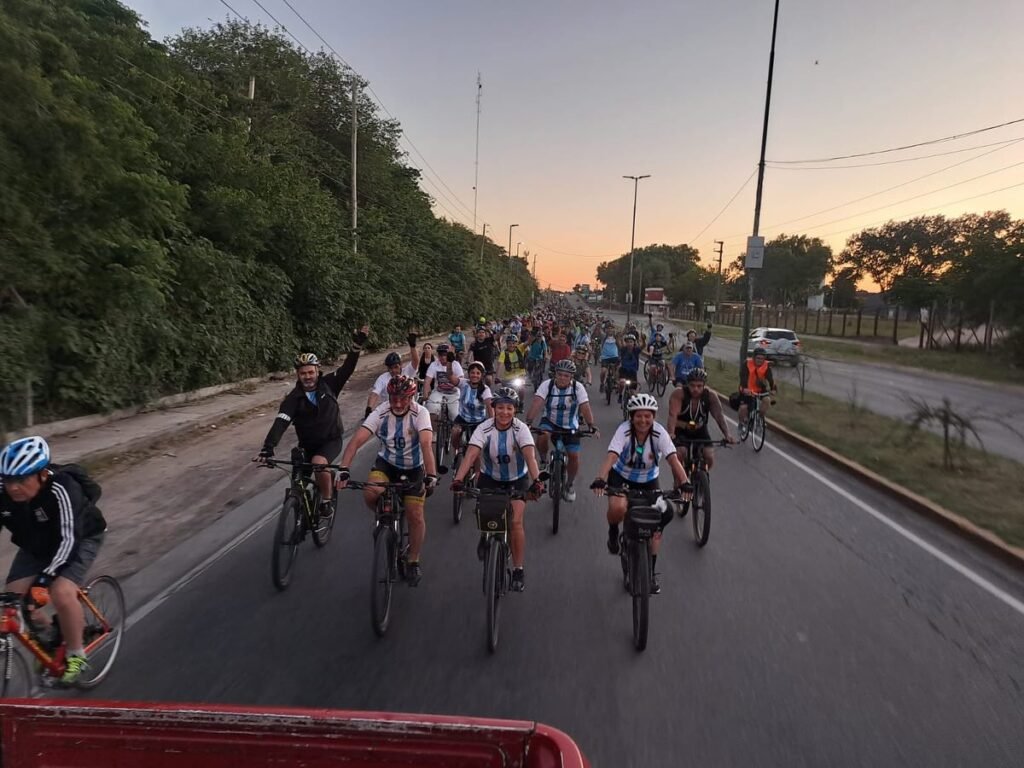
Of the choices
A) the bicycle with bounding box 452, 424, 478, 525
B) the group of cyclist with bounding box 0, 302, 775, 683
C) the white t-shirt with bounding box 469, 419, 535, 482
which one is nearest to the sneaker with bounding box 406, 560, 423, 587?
the group of cyclist with bounding box 0, 302, 775, 683

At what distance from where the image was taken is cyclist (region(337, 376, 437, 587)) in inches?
208

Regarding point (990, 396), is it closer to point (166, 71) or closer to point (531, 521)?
point (531, 521)

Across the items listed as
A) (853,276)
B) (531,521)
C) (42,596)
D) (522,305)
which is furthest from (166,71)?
(522,305)

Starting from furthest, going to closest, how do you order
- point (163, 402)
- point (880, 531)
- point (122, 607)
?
point (163, 402) → point (880, 531) → point (122, 607)

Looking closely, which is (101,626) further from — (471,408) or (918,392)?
(918,392)

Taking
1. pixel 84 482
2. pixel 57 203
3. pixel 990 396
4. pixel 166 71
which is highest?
pixel 166 71

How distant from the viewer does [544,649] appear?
14.6 feet

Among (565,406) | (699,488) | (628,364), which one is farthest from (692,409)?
(628,364)

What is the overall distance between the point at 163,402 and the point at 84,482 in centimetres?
1015

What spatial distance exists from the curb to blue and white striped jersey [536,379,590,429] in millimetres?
4175

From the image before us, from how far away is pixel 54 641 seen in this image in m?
3.72

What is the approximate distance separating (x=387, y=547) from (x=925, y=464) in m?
9.00

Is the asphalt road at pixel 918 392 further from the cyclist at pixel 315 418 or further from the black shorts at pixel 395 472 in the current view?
the cyclist at pixel 315 418

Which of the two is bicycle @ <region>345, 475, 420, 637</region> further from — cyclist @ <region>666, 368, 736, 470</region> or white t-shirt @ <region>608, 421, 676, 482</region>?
cyclist @ <region>666, 368, 736, 470</region>
